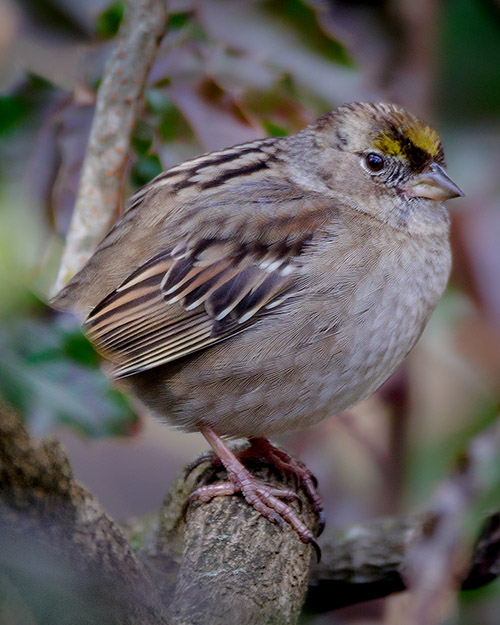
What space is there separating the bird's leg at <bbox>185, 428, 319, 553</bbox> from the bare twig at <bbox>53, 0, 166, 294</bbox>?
2.23 feet

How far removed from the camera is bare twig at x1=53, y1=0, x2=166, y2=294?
240cm

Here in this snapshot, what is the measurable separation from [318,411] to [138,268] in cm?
60

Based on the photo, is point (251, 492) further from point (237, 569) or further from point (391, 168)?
point (391, 168)

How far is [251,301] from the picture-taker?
225 cm

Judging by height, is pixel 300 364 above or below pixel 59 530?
above

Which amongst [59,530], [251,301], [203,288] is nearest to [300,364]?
[251,301]

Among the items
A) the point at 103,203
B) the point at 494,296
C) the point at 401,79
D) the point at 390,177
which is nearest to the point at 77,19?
Answer: the point at 103,203

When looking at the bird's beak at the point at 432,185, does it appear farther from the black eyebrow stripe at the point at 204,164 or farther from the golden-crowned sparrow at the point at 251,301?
the black eyebrow stripe at the point at 204,164

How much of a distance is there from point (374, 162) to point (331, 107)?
0.22 meters

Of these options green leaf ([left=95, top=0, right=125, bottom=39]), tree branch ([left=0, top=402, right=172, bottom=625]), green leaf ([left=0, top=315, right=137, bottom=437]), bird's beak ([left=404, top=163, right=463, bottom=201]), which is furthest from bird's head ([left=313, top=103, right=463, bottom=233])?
green leaf ([left=0, top=315, right=137, bottom=437])

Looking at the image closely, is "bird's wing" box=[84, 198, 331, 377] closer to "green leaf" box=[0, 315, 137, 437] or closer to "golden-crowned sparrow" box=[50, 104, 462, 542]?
"golden-crowned sparrow" box=[50, 104, 462, 542]

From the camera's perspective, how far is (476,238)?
2.68 m

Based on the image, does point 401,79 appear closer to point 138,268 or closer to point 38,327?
point 138,268

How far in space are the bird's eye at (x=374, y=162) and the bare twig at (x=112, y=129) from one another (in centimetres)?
67
